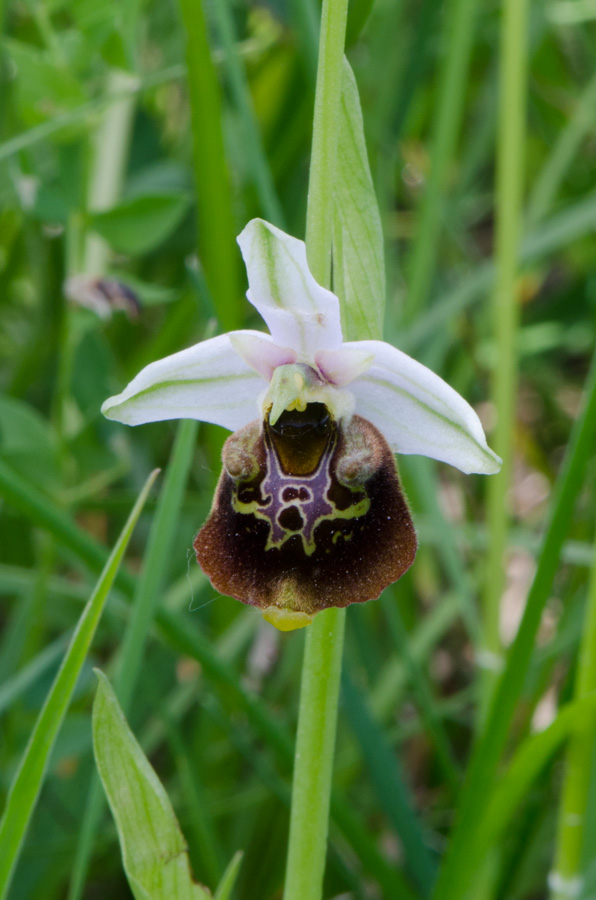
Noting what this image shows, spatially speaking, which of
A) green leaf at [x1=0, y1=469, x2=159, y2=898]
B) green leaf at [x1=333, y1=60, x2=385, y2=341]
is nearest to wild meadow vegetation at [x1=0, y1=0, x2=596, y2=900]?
green leaf at [x1=0, y1=469, x2=159, y2=898]

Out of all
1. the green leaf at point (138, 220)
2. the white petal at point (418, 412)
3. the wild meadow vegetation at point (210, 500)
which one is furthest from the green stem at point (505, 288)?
the white petal at point (418, 412)

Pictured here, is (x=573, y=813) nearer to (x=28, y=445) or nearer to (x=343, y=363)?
(x=343, y=363)

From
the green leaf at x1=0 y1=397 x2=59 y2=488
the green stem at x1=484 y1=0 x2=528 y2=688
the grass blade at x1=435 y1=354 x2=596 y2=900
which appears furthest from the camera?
the green stem at x1=484 y1=0 x2=528 y2=688

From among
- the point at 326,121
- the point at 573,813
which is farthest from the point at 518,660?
the point at 326,121

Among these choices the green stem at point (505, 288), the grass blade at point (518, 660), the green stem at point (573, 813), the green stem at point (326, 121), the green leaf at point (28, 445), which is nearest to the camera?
the green stem at point (326, 121)

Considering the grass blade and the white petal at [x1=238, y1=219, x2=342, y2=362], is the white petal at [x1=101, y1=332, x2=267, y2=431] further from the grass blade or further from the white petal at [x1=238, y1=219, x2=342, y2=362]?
the grass blade

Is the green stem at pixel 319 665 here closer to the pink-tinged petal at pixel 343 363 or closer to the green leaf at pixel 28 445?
the pink-tinged petal at pixel 343 363
